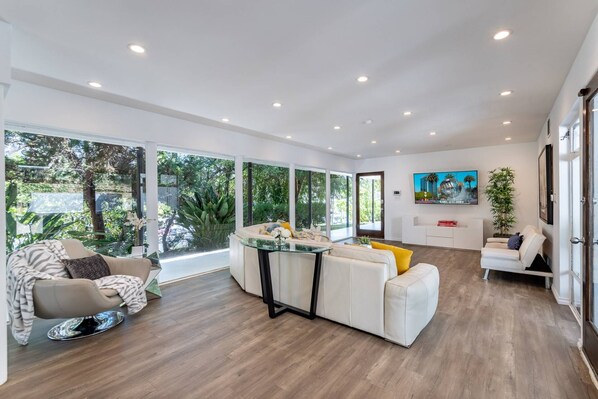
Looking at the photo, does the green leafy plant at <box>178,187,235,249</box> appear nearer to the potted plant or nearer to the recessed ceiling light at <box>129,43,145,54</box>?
the recessed ceiling light at <box>129,43,145,54</box>

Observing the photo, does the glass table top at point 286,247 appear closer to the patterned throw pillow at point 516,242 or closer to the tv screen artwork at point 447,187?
the patterned throw pillow at point 516,242

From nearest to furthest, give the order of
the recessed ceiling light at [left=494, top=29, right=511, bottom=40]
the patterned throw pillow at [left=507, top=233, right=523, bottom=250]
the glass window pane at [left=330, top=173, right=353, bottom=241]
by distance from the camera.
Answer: the recessed ceiling light at [left=494, top=29, right=511, bottom=40] → the patterned throw pillow at [left=507, top=233, right=523, bottom=250] → the glass window pane at [left=330, top=173, right=353, bottom=241]

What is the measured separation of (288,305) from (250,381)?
135 centimetres

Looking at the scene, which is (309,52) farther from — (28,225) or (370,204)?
(370,204)

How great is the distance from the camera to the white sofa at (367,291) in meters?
2.55

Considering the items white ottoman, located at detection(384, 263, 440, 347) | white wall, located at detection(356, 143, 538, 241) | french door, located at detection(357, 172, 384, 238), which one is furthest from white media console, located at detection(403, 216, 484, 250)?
white ottoman, located at detection(384, 263, 440, 347)

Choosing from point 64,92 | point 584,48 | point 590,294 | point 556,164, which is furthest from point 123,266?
point 556,164

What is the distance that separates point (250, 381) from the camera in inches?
83.0

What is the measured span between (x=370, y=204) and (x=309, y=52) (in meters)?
7.42

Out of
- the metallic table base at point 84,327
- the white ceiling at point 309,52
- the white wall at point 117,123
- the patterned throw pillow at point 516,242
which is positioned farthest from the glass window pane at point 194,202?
the patterned throw pillow at point 516,242

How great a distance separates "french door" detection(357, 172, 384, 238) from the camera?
914 centimetres

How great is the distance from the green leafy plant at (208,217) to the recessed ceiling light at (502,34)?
465 centimetres

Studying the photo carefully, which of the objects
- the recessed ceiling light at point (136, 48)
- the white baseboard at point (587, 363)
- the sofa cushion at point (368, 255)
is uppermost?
the recessed ceiling light at point (136, 48)

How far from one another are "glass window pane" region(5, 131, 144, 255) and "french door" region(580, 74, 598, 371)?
5264mm
